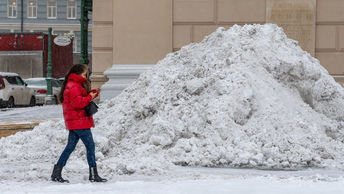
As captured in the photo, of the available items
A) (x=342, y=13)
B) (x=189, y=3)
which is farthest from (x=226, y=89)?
(x=342, y=13)

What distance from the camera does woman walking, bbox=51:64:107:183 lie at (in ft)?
20.1

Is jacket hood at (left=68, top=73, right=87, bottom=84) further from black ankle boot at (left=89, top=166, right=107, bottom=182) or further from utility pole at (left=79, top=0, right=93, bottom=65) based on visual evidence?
utility pole at (left=79, top=0, right=93, bottom=65)

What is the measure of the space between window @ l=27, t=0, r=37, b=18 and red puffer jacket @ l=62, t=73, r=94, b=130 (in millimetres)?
39585

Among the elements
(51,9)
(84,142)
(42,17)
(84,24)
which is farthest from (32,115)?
(51,9)

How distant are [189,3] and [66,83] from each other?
7.12 meters

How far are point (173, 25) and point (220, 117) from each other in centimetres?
519

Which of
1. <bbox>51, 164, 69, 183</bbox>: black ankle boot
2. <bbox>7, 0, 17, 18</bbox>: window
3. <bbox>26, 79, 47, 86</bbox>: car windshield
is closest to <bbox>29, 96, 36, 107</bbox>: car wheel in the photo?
<bbox>26, 79, 47, 86</bbox>: car windshield

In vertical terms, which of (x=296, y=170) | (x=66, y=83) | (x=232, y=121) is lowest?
(x=296, y=170)

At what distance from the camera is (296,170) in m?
7.16

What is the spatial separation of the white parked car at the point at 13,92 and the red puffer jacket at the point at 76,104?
51.7 feet

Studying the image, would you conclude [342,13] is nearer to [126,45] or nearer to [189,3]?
[189,3]

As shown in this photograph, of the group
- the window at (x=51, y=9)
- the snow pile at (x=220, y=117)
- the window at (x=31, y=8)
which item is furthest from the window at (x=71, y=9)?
the snow pile at (x=220, y=117)

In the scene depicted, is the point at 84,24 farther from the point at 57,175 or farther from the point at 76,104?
the point at 57,175

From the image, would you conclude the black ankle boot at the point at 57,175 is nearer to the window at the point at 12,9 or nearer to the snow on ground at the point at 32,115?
the snow on ground at the point at 32,115
